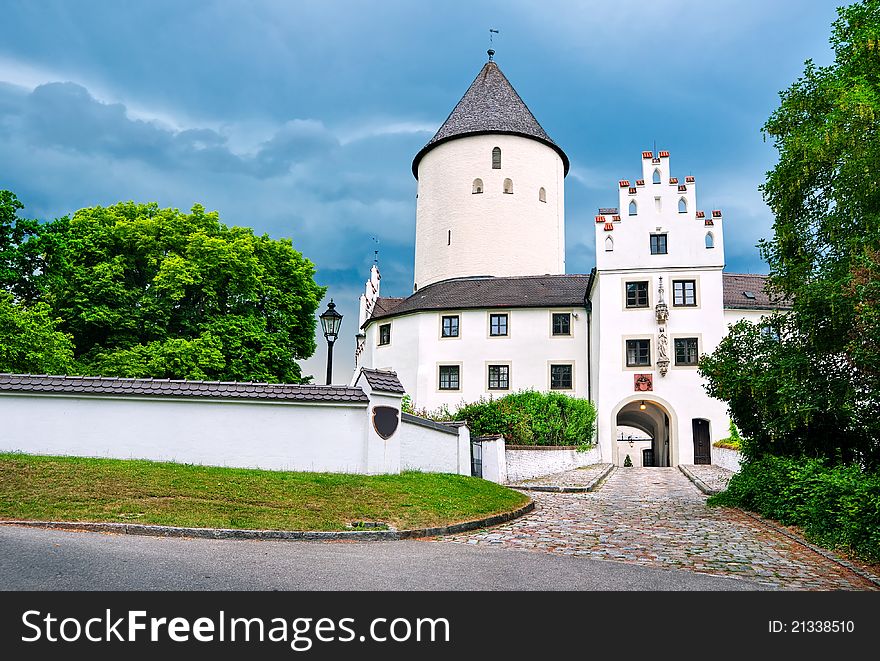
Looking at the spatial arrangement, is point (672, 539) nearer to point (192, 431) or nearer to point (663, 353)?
point (192, 431)

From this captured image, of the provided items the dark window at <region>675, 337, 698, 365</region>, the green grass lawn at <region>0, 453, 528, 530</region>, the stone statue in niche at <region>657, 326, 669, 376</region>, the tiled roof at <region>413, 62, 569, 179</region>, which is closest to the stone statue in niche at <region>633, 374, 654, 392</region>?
the stone statue in niche at <region>657, 326, 669, 376</region>

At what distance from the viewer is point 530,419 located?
2938cm

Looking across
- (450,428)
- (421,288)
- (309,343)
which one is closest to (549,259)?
(421,288)

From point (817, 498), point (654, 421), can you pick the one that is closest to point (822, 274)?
point (817, 498)

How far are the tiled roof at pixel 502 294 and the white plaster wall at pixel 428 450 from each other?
2322 cm

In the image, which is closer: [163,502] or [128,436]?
[163,502]

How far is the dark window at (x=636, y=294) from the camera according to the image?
1491 inches

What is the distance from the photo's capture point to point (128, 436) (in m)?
15.7

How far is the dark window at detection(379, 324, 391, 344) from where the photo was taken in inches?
1804

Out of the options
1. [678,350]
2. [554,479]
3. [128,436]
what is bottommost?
[554,479]

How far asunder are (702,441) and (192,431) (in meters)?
28.9

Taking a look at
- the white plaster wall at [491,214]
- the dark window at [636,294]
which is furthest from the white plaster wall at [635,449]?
the dark window at [636,294]
